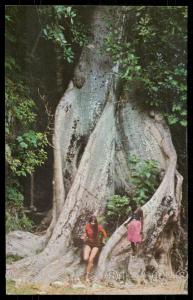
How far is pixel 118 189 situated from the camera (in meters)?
3.80

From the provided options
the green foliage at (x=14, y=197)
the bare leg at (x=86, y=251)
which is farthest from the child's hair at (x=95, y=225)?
the green foliage at (x=14, y=197)

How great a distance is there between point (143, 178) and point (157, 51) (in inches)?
38.4

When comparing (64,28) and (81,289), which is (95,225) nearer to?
(81,289)

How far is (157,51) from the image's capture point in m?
3.80

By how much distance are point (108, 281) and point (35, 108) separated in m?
1.42

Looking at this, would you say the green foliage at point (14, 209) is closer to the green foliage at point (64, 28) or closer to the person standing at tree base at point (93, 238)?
the person standing at tree base at point (93, 238)

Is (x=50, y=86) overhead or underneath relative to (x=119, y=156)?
overhead

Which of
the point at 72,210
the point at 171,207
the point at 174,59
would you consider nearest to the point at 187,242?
the point at 171,207

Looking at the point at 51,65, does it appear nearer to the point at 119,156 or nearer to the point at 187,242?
the point at 119,156

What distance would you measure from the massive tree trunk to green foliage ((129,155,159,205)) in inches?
1.6

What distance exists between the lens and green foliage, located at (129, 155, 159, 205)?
3.80 metres

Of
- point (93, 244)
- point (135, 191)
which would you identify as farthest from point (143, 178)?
point (93, 244)

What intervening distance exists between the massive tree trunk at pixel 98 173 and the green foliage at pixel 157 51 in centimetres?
9

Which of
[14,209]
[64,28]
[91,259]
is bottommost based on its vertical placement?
[91,259]
